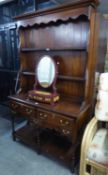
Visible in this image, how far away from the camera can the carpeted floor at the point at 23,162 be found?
1.72 m

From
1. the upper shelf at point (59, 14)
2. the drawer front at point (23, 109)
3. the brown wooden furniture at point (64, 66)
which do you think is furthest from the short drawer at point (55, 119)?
the upper shelf at point (59, 14)

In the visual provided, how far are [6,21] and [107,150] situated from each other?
2.84 meters

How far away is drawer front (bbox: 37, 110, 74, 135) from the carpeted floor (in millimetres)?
475

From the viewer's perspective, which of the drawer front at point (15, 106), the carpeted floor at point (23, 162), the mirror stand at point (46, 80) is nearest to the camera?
the carpeted floor at point (23, 162)

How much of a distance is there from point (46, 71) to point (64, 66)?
0.25m

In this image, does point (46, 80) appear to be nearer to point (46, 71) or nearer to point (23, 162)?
point (46, 71)

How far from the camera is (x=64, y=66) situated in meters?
1.97

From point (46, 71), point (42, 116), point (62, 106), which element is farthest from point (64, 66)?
point (42, 116)

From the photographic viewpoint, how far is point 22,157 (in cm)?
194

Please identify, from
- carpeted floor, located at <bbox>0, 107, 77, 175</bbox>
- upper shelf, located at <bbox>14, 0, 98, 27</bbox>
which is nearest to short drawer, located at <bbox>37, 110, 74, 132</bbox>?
carpeted floor, located at <bbox>0, 107, 77, 175</bbox>

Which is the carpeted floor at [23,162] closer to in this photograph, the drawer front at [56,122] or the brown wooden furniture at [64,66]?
the brown wooden furniture at [64,66]

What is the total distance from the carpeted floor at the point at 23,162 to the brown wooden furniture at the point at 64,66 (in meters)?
0.11

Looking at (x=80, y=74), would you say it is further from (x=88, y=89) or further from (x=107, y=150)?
(x=107, y=150)

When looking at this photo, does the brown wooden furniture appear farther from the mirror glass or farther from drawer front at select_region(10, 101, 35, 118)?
the mirror glass
